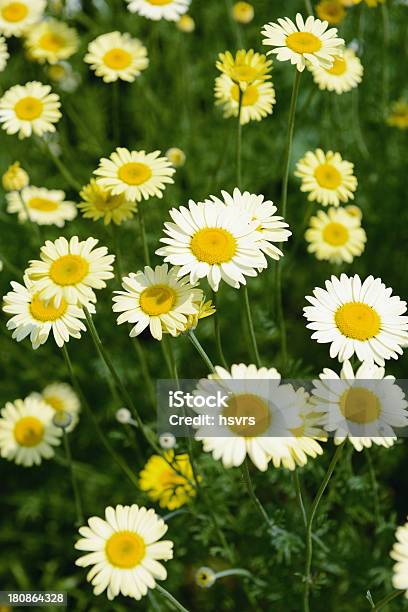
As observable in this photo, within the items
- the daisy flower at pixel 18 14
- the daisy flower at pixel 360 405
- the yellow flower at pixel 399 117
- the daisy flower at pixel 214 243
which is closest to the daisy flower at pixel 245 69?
the daisy flower at pixel 214 243

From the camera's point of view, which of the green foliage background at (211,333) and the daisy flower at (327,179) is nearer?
the green foliage background at (211,333)

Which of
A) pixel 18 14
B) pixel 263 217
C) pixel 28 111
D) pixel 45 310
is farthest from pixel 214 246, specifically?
pixel 18 14

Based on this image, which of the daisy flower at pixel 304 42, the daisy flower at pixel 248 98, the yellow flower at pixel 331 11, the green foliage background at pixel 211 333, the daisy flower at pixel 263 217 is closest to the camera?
the daisy flower at pixel 263 217

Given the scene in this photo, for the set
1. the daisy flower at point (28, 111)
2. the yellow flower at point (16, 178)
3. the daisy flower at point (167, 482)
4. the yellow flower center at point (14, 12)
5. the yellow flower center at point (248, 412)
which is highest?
the yellow flower center at point (14, 12)

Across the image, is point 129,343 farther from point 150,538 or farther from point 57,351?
point 150,538

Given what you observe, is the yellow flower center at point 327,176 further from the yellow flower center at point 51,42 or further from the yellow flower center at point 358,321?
the yellow flower center at point 51,42

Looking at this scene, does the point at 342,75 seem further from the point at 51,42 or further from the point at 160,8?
the point at 51,42

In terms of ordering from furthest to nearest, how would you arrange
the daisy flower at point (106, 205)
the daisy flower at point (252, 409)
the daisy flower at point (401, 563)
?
the daisy flower at point (106, 205)
the daisy flower at point (252, 409)
the daisy flower at point (401, 563)

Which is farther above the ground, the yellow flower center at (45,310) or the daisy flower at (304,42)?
the daisy flower at (304,42)

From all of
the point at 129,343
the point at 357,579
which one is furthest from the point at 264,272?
the point at 357,579
